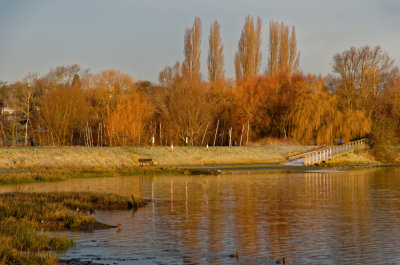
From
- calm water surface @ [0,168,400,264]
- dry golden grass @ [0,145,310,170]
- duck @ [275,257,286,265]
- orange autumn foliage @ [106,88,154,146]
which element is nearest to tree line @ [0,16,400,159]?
orange autumn foliage @ [106,88,154,146]

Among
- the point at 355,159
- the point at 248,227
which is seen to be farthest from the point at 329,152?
the point at 248,227

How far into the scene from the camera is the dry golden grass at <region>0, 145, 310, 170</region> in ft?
142

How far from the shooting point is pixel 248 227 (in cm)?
1788

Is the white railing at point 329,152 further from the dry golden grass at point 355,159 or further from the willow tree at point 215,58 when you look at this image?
the willow tree at point 215,58

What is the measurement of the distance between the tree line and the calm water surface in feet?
111

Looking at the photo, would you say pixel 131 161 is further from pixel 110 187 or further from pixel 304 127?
pixel 304 127

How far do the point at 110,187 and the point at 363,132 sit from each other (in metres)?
41.9

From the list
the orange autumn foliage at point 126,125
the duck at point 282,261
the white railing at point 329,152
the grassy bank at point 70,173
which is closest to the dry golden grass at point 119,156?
the grassy bank at point 70,173

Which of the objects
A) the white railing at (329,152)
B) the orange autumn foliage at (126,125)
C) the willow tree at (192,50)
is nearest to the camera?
the white railing at (329,152)

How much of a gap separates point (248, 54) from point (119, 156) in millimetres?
41995

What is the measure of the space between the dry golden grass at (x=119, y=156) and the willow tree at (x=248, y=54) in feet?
86.9

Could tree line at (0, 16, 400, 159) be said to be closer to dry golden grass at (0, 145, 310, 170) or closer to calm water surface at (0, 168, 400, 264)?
dry golden grass at (0, 145, 310, 170)

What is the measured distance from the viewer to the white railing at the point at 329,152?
179 feet

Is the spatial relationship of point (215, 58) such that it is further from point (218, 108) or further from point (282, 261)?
point (282, 261)
